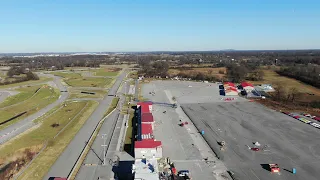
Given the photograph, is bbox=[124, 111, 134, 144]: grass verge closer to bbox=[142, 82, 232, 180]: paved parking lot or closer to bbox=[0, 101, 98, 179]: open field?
bbox=[142, 82, 232, 180]: paved parking lot

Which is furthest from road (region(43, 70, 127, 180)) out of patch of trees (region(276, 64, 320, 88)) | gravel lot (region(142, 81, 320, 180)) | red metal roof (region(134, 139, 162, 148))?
patch of trees (region(276, 64, 320, 88))

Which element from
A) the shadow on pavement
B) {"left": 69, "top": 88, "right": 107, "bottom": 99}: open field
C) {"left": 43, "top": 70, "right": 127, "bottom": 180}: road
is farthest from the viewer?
{"left": 69, "top": 88, "right": 107, "bottom": 99}: open field

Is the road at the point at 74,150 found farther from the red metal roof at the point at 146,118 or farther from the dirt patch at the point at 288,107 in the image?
the dirt patch at the point at 288,107

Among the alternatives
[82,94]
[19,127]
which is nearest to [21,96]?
[82,94]

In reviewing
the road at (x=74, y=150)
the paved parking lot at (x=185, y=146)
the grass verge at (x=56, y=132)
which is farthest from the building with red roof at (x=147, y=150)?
the grass verge at (x=56, y=132)

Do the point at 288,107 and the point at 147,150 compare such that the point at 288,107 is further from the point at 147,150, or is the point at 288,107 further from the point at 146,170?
the point at 146,170

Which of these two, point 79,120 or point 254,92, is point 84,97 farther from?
point 254,92
